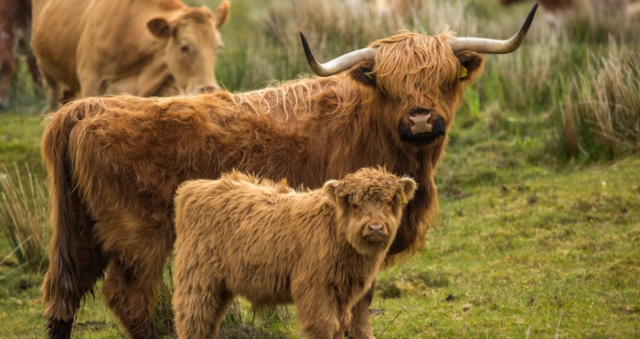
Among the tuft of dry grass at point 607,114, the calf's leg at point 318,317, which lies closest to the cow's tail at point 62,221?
the calf's leg at point 318,317

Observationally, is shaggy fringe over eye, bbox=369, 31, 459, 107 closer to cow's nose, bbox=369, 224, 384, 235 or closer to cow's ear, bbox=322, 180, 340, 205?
cow's ear, bbox=322, 180, 340, 205

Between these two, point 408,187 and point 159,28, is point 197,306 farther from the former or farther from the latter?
point 159,28

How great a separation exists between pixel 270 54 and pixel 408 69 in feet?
20.6

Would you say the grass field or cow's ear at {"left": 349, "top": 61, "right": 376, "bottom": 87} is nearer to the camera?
cow's ear at {"left": 349, "top": 61, "right": 376, "bottom": 87}

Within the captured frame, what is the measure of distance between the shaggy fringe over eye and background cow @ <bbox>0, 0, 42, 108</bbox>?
7.76 metres

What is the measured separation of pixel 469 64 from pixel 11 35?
8.23 metres

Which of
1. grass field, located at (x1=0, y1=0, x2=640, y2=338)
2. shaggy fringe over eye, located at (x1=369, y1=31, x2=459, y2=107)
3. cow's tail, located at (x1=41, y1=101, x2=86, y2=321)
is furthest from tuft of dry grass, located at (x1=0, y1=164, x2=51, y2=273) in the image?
shaggy fringe over eye, located at (x1=369, y1=31, x2=459, y2=107)

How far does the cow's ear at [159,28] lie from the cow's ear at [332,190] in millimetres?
5171

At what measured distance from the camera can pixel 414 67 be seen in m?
5.59

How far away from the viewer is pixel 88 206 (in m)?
5.59

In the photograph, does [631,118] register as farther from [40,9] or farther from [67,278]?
[40,9]

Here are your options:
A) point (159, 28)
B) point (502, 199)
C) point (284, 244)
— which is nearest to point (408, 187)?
point (284, 244)

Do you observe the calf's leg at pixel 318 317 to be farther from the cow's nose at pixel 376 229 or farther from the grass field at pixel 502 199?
the grass field at pixel 502 199

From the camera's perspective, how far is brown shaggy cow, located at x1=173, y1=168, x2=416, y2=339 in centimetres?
447
